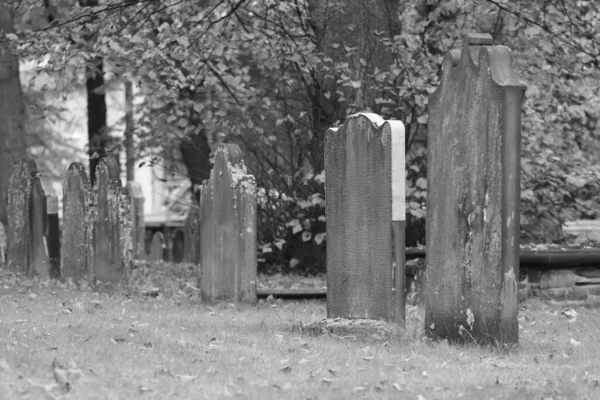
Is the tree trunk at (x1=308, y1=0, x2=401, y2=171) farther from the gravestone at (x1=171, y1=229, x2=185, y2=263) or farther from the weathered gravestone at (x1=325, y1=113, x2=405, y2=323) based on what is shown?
the gravestone at (x1=171, y1=229, x2=185, y2=263)

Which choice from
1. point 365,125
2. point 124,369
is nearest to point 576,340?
point 365,125

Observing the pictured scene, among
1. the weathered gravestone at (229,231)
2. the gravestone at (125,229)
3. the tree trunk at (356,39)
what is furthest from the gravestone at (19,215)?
the weathered gravestone at (229,231)

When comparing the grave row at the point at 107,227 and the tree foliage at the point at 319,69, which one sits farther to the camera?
the tree foliage at the point at 319,69

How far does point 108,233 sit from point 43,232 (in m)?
2.06

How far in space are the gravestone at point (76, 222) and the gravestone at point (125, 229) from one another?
522 mm

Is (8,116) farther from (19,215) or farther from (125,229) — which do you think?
(125,229)

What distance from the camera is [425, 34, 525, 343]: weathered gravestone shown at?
27.2ft

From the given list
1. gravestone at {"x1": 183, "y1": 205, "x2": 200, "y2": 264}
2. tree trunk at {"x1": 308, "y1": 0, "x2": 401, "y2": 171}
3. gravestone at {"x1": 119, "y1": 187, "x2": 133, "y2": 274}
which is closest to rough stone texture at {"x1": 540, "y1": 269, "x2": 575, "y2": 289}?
tree trunk at {"x1": 308, "y1": 0, "x2": 401, "y2": 171}

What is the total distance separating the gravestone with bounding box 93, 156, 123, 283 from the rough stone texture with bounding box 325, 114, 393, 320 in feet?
16.3

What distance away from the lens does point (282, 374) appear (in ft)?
21.9

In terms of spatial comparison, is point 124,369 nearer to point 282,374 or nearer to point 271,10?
point 282,374

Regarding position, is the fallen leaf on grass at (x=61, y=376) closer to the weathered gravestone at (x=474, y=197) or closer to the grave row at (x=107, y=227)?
the weathered gravestone at (x=474, y=197)

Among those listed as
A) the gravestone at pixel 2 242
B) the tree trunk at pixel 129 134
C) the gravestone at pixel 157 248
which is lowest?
the gravestone at pixel 157 248

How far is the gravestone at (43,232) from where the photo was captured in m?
15.2
